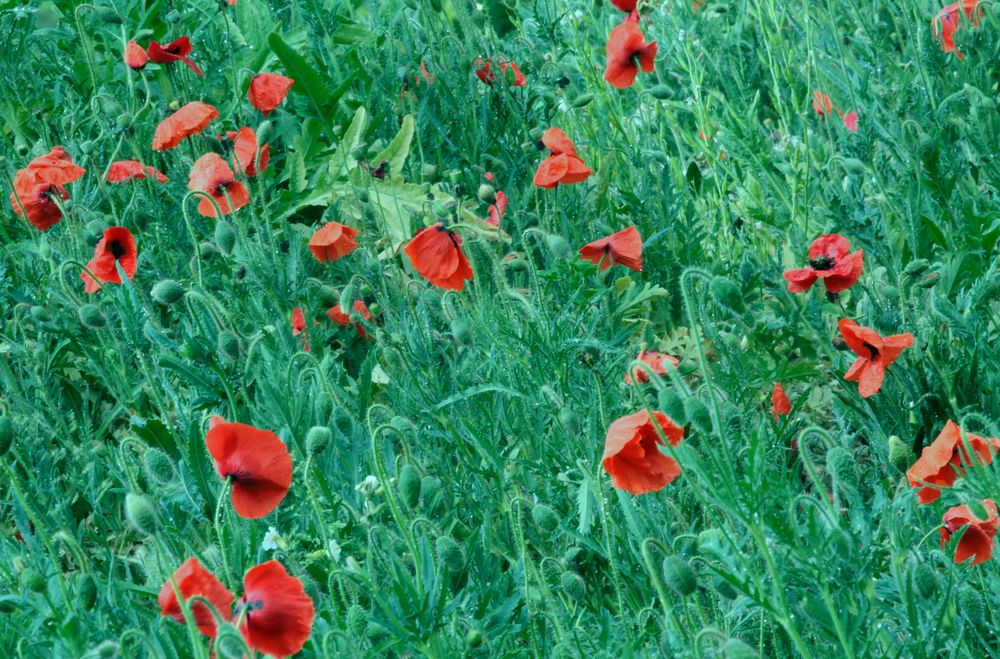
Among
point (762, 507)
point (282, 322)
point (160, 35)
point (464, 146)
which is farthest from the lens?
point (160, 35)

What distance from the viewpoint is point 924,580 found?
5.30ft

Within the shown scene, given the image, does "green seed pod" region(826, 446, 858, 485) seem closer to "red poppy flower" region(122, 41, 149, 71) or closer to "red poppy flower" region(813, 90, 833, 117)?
"red poppy flower" region(813, 90, 833, 117)

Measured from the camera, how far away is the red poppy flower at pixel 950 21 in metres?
3.25

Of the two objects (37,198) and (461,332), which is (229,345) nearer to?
(461,332)

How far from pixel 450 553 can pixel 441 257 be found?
3.13 ft

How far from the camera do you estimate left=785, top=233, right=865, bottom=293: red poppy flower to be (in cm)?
251

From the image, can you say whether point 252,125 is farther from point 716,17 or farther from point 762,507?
point 762,507

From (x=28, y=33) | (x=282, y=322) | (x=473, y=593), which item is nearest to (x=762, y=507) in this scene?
(x=473, y=593)

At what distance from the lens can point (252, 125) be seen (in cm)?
404

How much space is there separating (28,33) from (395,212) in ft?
4.94

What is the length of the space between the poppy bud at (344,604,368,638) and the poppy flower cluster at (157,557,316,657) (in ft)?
0.25

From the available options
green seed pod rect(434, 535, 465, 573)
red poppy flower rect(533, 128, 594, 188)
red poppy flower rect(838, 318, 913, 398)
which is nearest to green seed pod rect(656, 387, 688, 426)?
green seed pod rect(434, 535, 465, 573)

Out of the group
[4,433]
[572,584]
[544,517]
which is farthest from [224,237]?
[572,584]

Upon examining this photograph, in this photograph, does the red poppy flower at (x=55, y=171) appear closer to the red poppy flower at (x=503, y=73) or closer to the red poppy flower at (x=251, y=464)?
the red poppy flower at (x=503, y=73)
